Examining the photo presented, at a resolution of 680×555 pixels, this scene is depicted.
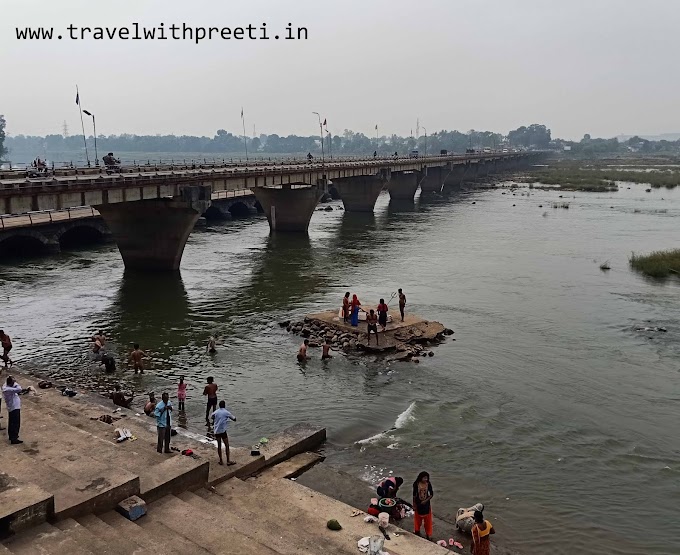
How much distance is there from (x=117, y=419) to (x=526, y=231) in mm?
58557

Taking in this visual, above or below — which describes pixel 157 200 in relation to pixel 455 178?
above

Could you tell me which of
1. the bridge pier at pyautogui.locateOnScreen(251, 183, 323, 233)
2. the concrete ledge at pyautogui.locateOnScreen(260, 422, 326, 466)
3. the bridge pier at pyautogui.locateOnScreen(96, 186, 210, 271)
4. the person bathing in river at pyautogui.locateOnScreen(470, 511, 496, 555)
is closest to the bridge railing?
the bridge pier at pyautogui.locateOnScreen(96, 186, 210, 271)

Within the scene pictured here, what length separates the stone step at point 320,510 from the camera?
13.5m

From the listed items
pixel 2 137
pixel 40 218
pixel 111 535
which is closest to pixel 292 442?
pixel 111 535

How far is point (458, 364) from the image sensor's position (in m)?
27.7

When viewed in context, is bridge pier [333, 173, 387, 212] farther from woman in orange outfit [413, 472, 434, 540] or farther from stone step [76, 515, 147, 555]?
stone step [76, 515, 147, 555]

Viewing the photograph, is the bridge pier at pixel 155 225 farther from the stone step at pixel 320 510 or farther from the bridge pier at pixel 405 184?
the bridge pier at pixel 405 184

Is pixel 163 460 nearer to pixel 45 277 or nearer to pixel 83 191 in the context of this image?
pixel 83 191

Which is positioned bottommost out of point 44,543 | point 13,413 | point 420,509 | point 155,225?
point 420,509

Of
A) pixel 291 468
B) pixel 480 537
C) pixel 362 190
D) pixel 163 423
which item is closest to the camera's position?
pixel 480 537

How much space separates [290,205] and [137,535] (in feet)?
192

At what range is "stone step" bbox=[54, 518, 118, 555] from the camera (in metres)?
11.2

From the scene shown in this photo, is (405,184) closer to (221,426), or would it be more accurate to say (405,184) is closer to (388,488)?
(221,426)

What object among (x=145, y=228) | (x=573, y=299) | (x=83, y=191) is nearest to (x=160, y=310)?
(x=83, y=191)
